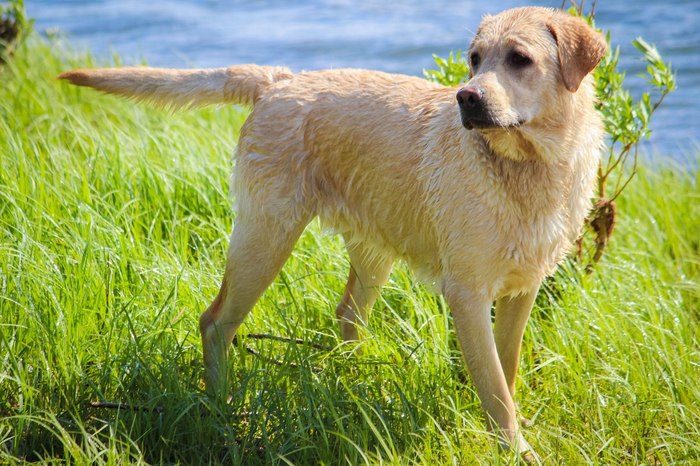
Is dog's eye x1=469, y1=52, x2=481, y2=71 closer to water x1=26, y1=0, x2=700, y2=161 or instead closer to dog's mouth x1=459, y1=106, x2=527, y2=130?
dog's mouth x1=459, y1=106, x2=527, y2=130

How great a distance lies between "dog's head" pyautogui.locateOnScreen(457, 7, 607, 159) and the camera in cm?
344

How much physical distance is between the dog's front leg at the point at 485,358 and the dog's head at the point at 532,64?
67 cm

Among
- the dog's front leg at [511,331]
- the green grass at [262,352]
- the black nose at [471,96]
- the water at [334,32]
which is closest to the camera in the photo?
the black nose at [471,96]

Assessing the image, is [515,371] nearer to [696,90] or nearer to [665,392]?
[665,392]

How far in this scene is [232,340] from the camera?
4152 mm

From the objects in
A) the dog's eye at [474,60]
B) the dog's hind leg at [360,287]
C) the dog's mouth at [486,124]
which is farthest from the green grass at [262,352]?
the dog's eye at [474,60]

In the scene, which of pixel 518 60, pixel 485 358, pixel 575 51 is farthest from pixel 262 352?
pixel 575 51

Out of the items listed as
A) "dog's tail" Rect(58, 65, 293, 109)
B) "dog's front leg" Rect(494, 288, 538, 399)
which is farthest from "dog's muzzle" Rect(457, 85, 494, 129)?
"dog's tail" Rect(58, 65, 293, 109)

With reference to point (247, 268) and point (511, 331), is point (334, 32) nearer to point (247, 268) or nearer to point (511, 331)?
point (247, 268)

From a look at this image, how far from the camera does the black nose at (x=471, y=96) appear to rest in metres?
3.34

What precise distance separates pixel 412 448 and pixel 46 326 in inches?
63.0

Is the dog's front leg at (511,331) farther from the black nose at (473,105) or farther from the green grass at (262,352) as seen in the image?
the black nose at (473,105)

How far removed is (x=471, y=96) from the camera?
3.35 meters

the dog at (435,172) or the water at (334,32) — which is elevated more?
the dog at (435,172)
